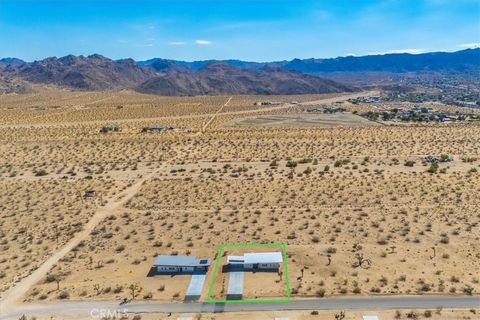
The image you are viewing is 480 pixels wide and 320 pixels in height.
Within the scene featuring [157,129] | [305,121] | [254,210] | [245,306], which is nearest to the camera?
[245,306]

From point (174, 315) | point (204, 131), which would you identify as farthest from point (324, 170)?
point (204, 131)

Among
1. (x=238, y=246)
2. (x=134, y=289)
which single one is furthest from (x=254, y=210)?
(x=134, y=289)

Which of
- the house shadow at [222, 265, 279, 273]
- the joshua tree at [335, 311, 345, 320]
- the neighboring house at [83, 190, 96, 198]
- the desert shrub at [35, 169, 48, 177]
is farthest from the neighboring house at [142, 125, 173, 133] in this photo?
the joshua tree at [335, 311, 345, 320]

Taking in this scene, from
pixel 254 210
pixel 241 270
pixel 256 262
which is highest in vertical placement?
pixel 254 210

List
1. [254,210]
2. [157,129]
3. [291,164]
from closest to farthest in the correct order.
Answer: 1. [254,210]
2. [291,164]
3. [157,129]

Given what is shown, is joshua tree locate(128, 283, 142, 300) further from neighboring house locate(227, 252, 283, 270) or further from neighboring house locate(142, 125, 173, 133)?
neighboring house locate(142, 125, 173, 133)

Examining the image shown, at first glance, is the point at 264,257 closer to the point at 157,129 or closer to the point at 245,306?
the point at 245,306

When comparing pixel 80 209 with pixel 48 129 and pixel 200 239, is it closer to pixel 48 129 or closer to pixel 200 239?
pixel 200 239

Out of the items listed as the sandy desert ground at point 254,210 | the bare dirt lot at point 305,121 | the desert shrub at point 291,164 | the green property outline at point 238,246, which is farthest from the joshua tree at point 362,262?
the bare dirt lot at point 305,121
